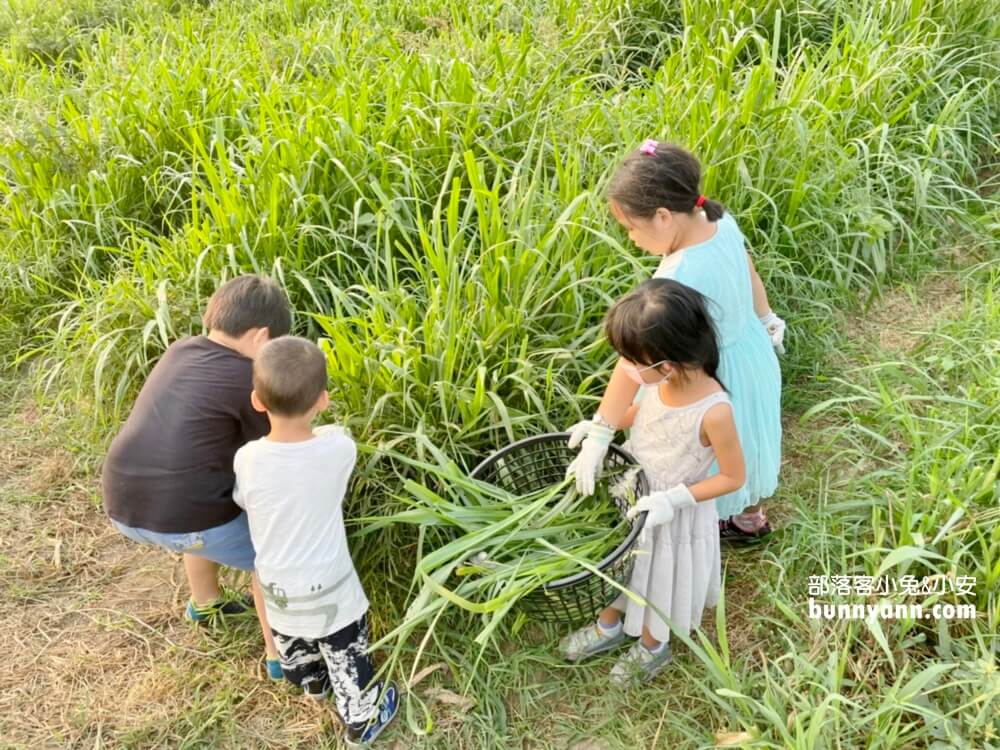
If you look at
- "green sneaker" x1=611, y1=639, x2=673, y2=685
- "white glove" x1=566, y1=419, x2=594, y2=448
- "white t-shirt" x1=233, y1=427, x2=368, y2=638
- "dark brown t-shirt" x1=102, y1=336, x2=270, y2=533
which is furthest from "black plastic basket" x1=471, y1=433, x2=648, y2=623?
"dark brown t-shirt" x1=102, y1=336, x2=270, y2=533

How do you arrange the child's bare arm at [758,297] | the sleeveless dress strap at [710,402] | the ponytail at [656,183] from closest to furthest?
the sleeveless dress strap at [710,402], the ponytail at [656,183], the child's bare arm at [758,297]

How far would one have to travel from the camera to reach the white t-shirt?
1721mm

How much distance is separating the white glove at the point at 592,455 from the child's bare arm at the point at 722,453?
247mm

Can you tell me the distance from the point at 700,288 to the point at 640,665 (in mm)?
969

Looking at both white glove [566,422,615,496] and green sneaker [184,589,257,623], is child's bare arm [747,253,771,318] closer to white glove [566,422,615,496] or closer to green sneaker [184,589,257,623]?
white glove [566,422,615,496]

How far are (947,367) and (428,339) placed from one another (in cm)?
164

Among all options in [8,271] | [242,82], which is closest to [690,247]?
[242,82]

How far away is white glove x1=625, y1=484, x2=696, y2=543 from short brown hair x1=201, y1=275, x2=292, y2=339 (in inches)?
40.7

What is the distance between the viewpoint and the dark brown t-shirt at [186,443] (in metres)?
1.89

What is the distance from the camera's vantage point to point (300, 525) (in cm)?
174

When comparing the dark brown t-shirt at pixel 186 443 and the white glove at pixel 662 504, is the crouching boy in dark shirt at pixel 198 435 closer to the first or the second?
the dark brown t-shirt at pixel 186 443

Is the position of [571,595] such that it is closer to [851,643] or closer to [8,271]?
[851,643]

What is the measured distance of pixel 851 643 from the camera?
1853mm

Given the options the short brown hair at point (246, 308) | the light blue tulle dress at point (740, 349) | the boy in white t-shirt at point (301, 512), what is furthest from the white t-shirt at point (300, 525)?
the light blue tulle dress at point (740, 349)
